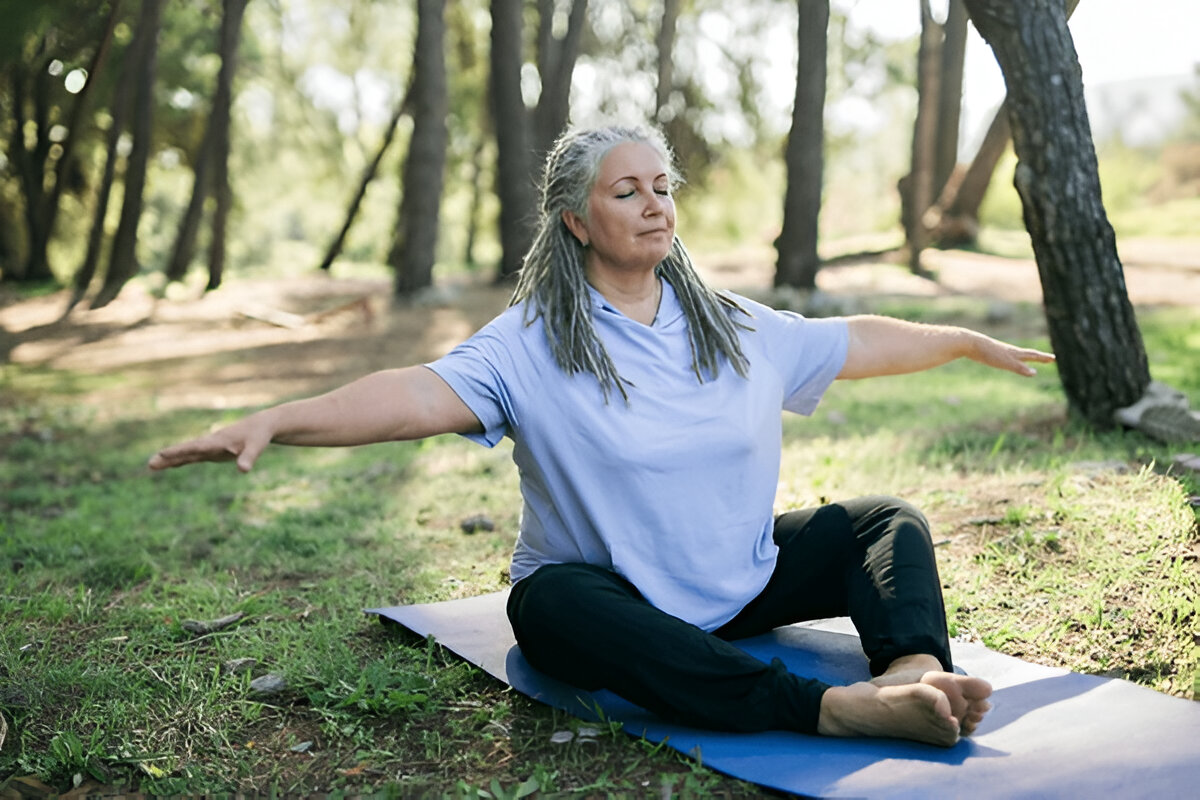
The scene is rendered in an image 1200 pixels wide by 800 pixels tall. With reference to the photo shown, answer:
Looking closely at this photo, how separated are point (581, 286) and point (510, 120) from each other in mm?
9027

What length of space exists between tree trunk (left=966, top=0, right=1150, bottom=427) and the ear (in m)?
2.62

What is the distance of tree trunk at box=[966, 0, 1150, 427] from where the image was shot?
15.0 ft

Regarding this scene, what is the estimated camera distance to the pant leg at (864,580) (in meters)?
2.54

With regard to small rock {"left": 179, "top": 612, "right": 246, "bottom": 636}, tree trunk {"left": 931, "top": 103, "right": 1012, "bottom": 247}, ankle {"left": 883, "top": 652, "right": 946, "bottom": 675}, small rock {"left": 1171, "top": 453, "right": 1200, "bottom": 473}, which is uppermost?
tree trunk {"left": 931, "top": 103, "right": 1012, "bottom": 247}

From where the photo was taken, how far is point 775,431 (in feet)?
9.18

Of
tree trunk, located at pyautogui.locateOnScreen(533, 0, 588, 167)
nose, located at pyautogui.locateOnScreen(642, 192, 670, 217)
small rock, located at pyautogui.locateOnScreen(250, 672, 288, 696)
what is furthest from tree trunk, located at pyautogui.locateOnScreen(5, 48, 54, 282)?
nose, located at pyautogui.locateOnScreen(642, 192, 670, 217)

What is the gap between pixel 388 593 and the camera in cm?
376

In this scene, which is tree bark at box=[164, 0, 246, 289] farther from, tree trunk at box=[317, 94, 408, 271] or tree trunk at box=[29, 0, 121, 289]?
tree trunk at box=[317, 94, 408, 271]

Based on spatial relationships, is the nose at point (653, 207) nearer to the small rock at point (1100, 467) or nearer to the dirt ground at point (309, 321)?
the small rock at point (1100, 467)

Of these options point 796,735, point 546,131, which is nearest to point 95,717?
point 796,735

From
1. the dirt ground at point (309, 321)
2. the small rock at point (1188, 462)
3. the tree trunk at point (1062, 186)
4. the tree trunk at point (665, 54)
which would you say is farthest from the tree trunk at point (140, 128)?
the small rock at point (1188, 462)

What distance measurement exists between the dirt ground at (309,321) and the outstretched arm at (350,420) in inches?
254

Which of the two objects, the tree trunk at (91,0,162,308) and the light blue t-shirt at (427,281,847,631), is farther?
the tree trunk at (91,0,162,308)

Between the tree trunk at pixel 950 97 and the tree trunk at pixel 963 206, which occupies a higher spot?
the tree trunk at pixel 950 97
